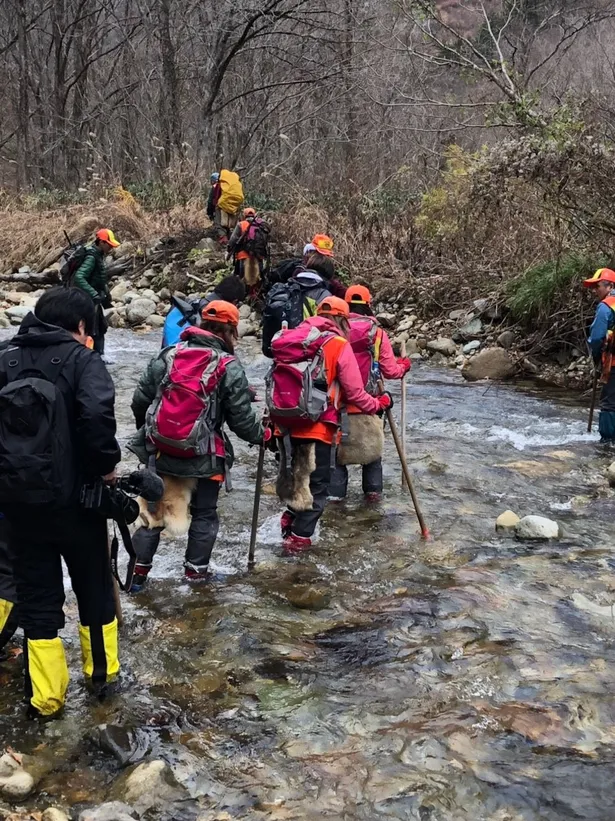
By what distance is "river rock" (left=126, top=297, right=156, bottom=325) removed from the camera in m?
16.9

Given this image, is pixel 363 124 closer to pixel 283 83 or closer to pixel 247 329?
pixel 283 83

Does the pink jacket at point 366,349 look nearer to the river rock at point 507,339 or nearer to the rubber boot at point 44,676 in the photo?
the rubber boot at point 44,676

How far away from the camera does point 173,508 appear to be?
4883 mm

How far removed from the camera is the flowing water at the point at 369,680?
319cm

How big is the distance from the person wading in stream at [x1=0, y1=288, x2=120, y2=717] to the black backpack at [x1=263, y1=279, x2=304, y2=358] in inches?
146

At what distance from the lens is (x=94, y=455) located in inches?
132

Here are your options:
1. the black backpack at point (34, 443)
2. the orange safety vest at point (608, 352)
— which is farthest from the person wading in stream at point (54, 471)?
the orange safety vest at point (608, 352)

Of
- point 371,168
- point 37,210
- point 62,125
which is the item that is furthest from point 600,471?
point 62,125

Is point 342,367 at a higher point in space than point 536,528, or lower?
higher

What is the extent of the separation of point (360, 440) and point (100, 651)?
11.0 feet

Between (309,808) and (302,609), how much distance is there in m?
1.90

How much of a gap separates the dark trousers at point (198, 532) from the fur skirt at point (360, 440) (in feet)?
6.04

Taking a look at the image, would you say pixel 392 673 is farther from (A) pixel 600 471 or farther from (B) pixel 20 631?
(A) pixel 600 471

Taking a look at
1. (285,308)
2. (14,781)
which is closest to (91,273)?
(285,308)
